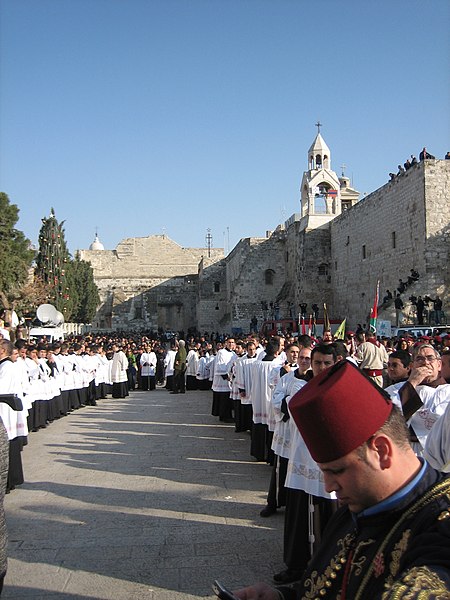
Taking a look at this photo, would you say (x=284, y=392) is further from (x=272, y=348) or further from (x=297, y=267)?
(x=297, y=267)

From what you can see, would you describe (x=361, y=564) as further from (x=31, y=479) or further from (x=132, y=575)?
(x=31, y=479)

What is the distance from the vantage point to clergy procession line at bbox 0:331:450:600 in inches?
158

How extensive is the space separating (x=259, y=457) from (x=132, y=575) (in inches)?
151

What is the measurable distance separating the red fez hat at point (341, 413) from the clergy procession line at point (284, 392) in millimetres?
13

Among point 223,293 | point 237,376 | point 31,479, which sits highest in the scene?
point 223,293

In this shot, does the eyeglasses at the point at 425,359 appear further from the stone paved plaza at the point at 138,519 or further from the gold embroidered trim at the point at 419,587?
the gold embroidered trim at the point at 419,587

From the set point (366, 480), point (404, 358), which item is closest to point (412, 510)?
point (366, 480)

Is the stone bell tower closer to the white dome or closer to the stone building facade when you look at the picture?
the stone building facade

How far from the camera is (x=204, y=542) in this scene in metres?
4.74

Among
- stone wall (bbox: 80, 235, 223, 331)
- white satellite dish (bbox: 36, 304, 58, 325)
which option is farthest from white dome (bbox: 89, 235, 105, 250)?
white satellite dish (bbox: 36, 304, 58, 325)

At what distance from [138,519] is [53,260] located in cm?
2722

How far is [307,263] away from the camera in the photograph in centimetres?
3353

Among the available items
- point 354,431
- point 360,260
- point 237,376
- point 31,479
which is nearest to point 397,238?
point 360,260

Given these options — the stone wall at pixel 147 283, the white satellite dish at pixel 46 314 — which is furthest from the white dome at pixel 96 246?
the white satellite dish at pixel 46 314
